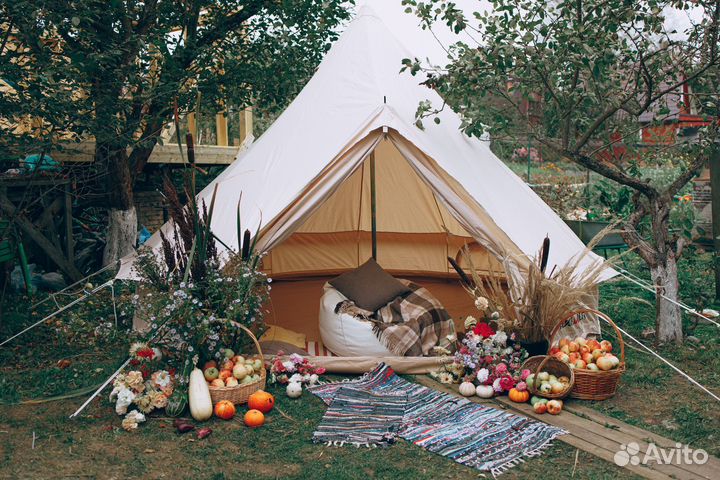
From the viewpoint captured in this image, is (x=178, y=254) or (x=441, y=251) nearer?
(x=178, y=254)

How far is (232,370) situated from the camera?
358 cm

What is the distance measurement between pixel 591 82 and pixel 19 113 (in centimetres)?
362

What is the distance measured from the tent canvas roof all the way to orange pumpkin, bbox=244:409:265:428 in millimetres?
1095

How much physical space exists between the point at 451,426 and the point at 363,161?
5.95ft

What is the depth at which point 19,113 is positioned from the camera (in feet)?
13.8

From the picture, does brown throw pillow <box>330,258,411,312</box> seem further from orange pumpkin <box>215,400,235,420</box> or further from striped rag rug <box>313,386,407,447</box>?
orange pumpkin <box>215,400,235,420</box>

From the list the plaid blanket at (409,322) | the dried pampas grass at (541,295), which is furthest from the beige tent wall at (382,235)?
the dried pampas grass at (541,295)

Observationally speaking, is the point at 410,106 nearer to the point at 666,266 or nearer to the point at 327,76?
the point at 327,76

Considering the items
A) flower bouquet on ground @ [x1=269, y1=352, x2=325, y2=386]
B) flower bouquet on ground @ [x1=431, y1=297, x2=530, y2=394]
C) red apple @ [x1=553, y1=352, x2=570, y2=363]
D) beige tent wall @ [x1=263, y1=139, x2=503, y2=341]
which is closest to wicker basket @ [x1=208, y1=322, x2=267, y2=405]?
flower bouquet on ground @ [x1=269, y1=352, x2=325, y2=386]

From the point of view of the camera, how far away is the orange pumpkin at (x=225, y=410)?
3344 millimetres

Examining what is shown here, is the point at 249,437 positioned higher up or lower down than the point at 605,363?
lower down

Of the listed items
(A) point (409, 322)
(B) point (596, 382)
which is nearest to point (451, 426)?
(B) point (596, 382)

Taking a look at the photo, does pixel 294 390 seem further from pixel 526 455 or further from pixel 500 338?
pixel 526 455

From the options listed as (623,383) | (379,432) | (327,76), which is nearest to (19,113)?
(327,76)
